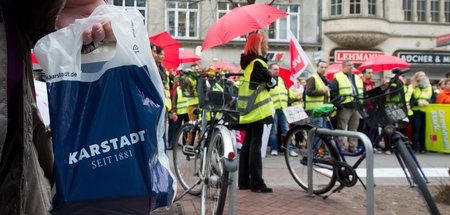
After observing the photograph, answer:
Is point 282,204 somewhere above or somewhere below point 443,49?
below

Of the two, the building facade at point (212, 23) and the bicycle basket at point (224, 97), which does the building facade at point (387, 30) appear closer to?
the building facade at point (212, 23)

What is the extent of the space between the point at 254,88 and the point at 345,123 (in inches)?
195

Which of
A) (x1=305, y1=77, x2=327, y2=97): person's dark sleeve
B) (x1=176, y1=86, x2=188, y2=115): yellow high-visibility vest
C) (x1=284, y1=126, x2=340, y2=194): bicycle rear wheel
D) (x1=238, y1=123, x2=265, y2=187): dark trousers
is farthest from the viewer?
(x1=176, y1=86, x2=188, y2=115): yellow high-visibility vest

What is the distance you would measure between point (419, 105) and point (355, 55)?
14.0 m

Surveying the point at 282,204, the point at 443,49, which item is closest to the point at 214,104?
the point at 282,204

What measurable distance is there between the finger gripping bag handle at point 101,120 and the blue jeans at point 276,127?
7295 mm

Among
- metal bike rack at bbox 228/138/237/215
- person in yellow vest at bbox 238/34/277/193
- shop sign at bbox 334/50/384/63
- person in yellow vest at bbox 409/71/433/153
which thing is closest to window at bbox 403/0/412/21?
shop sign at bbox 334/50/384/63

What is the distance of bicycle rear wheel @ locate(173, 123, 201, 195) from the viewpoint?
432 centimetres

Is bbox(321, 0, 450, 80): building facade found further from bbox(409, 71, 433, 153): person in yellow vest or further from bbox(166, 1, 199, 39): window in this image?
bbox(409, 71, 433, 153): person in yellow vest

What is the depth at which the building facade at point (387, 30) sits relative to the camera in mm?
22484

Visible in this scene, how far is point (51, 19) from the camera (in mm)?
1273

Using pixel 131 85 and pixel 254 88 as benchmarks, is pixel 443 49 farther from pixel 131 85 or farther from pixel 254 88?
pixel 131 85

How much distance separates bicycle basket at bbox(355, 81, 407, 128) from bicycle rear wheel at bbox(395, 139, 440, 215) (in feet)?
1.06

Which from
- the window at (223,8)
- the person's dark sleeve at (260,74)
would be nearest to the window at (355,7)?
the window at (223,8)
